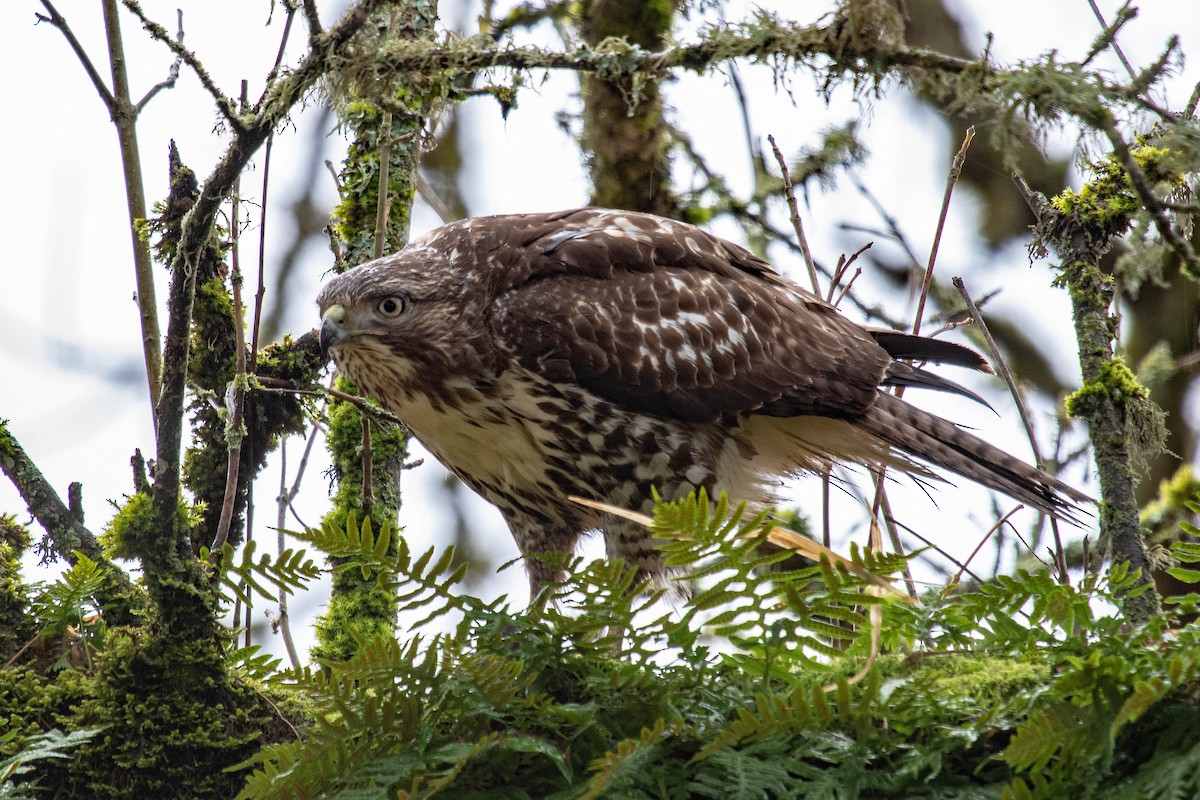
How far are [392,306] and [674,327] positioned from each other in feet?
3.20

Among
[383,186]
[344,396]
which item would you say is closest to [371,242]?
[383,186]

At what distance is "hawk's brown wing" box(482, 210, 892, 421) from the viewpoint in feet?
12.3

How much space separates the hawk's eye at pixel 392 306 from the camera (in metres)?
3.93

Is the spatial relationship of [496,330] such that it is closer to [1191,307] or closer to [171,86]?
[171,86]

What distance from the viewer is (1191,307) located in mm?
6465

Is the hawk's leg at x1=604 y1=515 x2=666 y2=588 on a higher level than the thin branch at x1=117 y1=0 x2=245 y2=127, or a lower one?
lower

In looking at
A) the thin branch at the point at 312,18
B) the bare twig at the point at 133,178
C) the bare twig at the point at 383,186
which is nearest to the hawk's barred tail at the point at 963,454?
the bare twig at the point at 383,186

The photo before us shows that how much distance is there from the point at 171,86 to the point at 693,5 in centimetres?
285

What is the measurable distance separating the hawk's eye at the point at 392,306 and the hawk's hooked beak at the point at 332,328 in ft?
0.43

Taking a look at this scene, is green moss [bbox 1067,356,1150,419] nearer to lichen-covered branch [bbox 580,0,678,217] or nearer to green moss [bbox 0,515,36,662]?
lichen-covered branch [bbox 580,0,678,217]

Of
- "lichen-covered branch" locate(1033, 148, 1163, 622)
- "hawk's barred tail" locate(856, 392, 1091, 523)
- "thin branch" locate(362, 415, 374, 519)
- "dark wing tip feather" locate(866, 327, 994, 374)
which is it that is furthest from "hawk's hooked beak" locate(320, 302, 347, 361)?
"lichen-covered branch" locate(1033, 148, 1163, 622)

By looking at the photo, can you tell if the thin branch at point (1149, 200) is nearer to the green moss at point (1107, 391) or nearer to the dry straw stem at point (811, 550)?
the green moss at point (1107, 391)

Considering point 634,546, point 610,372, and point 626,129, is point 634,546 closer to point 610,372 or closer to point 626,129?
point 610,372

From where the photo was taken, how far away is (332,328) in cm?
390
